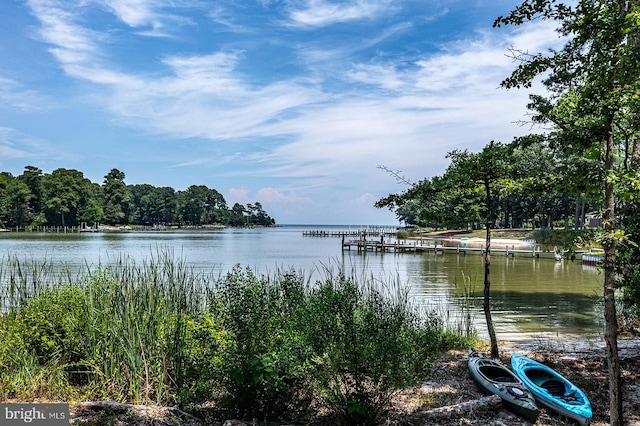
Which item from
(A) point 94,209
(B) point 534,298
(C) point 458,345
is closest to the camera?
(C) point 458,345

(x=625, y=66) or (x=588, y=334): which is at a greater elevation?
(x=625, y=66)

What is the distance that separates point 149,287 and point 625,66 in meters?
5.38

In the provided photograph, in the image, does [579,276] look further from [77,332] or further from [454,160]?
[77,332]

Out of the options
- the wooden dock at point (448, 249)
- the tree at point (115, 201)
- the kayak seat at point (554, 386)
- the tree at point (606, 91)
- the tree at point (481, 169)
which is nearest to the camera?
the tree at point (606, 91)

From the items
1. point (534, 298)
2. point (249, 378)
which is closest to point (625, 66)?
point (249, 378)

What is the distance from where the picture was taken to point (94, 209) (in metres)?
103

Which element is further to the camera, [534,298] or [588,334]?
[534,298]

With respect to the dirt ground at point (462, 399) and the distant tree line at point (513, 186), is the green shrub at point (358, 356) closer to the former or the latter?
the dirt ground at point (462, 399)

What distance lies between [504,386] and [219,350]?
9.98ft

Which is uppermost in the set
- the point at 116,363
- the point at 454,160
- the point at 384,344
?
the point at 454,160

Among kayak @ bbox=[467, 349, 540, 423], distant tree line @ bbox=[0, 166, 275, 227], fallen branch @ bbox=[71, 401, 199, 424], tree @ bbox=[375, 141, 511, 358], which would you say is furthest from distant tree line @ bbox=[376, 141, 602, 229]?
distant tree line @ bbox=[0, 166, 275, 227]

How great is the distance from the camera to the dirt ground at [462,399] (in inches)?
156

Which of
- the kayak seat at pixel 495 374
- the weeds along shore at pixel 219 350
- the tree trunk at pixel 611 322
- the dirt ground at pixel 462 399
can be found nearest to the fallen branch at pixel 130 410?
the dirt ground at pixel 462 399

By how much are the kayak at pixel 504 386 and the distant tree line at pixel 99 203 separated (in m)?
102
